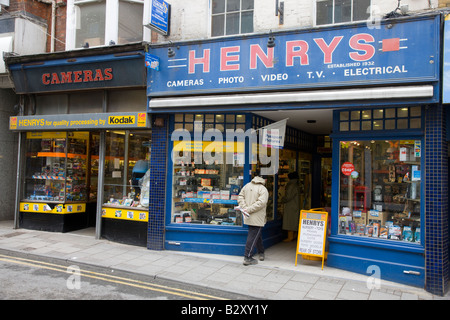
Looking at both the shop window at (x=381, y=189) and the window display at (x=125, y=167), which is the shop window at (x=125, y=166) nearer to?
the window display at (x=125, y=167)

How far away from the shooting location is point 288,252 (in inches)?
352

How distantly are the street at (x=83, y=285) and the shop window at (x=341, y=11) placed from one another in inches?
243

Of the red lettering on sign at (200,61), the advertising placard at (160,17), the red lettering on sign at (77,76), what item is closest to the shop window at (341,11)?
the red lettering on sign at (200,61)

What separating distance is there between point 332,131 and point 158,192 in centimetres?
438

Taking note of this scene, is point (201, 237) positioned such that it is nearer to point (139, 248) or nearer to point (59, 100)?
point (139, 248)

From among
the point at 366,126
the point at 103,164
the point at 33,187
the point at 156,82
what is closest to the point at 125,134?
the point at 103,164

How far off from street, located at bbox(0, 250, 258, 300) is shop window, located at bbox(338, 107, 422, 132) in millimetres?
4138

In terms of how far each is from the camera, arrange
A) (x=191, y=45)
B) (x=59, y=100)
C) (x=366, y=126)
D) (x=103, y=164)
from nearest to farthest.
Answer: (x=366, y=126), (x=191, y=45), (x=103, y=164), (x=59, y=100)

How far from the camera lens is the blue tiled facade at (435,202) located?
20.8 ft

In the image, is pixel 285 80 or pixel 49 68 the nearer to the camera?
pixel 285 80

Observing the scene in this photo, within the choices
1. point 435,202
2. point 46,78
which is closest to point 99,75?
point 46,78

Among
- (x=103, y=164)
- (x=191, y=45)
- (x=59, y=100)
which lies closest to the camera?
(x=191, y=45)

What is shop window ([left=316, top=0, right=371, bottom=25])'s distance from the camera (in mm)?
7762

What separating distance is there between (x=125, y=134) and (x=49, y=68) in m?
2.95
